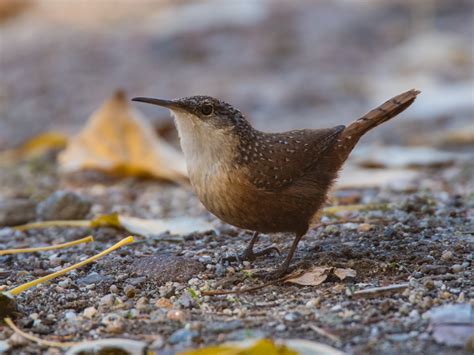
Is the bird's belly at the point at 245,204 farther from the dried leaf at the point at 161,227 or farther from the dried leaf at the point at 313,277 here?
the dried leaf at the point at 161,227

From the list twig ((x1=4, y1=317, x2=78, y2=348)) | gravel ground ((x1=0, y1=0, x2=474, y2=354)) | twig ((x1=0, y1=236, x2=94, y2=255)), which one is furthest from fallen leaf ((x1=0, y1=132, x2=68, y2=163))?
twig ((x1=4, y1=317, x2=78, y2=348))

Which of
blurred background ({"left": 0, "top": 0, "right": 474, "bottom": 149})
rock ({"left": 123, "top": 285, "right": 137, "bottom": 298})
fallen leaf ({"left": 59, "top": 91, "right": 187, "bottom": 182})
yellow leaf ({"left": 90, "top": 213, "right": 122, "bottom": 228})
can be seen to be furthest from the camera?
blurred background ({"left": 0, "top": 0, "right": 474, "bottom": 149})

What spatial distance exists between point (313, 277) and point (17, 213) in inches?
101

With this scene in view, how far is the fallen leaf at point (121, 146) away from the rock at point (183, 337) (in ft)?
11.4

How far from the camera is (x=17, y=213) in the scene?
5.85 metres

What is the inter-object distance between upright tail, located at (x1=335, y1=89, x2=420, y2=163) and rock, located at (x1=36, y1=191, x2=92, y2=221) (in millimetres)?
1966

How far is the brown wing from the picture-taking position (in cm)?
467

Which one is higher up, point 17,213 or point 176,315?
point 17,213

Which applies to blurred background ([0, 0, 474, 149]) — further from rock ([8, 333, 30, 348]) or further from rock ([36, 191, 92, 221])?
rock ([8, 333, 30, 348])

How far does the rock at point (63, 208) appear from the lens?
5.80 m

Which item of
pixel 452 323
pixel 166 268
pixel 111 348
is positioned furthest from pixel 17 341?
pixel 452 323

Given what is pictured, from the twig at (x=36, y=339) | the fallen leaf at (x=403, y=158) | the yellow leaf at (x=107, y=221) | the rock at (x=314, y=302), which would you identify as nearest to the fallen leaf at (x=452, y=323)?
the rock at (x=314, y=302)

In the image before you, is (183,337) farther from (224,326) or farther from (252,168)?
(252,168)

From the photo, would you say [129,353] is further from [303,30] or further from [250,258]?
[303,30]
